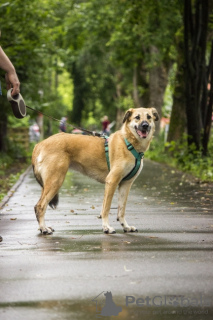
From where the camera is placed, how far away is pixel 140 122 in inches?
352

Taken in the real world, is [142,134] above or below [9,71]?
below

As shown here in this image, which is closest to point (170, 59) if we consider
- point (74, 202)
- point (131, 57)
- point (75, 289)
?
point (131, 57)

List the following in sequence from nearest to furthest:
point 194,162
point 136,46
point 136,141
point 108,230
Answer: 1. point 108,230
2. point 136,141
3. point 194,162
4. point 136,46

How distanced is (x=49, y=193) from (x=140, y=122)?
1.48 m

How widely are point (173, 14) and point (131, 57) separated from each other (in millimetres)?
7138

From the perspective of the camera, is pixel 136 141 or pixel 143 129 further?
pixel 136 141

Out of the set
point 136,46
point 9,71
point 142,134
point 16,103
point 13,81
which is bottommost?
point 136,46

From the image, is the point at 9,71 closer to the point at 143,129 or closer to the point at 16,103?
the point at 16,103

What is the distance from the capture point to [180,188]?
1571 centimetres

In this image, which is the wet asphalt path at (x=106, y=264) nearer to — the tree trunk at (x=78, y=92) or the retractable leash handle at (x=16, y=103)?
the retractable leash handle at (x=16, y=103)

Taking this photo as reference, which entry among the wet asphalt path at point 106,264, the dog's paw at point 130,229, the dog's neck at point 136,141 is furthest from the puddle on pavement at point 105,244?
the dog's neck at point 136,141

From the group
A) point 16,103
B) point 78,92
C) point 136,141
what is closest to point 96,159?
point 136,141

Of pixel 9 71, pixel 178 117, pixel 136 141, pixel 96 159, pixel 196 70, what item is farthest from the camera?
pixel 178 117

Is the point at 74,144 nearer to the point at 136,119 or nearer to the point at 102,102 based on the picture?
the point at 136,119
